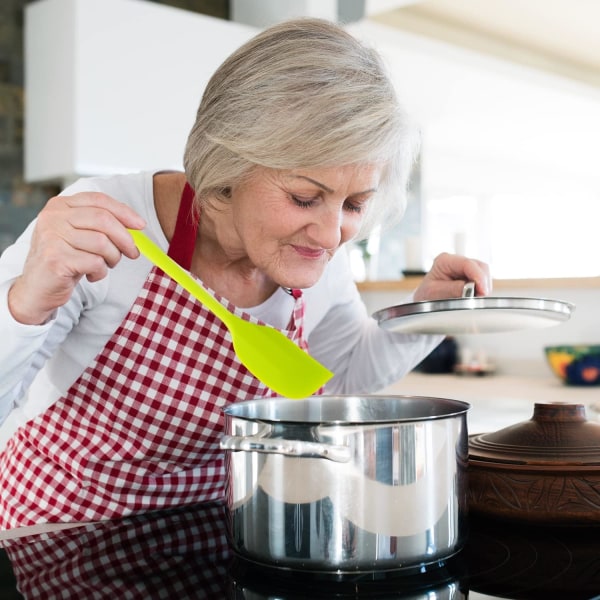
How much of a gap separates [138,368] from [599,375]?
164 centimetres

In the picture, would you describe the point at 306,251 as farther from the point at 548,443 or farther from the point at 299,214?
the point at 548,443

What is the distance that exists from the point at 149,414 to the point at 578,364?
5.20 ft

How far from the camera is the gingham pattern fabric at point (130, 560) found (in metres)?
0.61

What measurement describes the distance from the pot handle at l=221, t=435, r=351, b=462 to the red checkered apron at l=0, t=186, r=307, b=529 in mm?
461

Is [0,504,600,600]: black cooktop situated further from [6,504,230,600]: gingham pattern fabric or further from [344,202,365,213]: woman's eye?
[344,202,365,213]: woman's eye

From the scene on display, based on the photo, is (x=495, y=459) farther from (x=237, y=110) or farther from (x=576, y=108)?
(x=576, y=108)

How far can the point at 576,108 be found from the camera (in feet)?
18.4

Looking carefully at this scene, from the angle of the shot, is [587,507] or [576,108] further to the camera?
[576,108]

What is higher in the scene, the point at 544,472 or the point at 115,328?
the point at 115,328

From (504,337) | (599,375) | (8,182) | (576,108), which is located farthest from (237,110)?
(576,108)

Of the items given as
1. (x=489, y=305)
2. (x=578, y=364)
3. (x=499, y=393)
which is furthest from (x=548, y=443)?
(x=578, y=364)

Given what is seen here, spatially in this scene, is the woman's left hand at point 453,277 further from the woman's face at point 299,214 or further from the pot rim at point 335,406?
the pot rim at point 335,406

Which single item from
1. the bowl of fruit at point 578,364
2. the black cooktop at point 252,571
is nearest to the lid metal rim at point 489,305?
the black cooktop at point 252,571

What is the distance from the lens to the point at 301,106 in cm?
89
